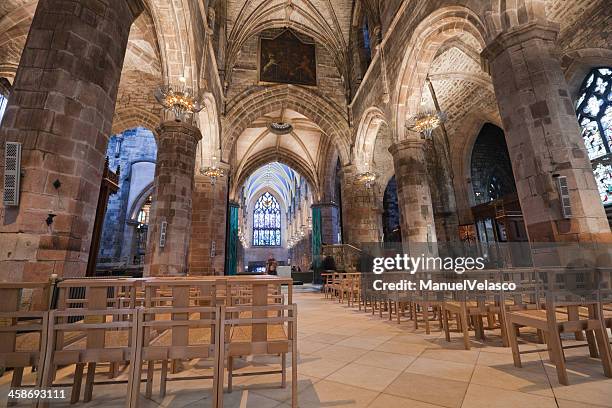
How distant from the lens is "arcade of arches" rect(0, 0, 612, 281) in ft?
10.9

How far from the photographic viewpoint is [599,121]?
8523 mm

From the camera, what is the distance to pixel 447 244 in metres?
12.7

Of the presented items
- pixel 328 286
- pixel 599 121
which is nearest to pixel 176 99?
pixel 328 286

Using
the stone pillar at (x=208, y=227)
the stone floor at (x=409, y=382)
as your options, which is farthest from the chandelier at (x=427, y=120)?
the stone pillar at (x=208, y=227)

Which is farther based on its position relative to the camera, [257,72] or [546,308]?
[257,72]

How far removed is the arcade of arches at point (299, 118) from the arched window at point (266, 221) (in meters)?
15.8

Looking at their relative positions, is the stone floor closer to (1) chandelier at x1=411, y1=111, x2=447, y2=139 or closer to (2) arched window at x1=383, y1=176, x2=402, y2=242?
(1) chandelier at x1=411, y1=111, x2=447, y2=139

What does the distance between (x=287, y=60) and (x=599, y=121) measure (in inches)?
479

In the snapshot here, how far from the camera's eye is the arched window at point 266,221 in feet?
112

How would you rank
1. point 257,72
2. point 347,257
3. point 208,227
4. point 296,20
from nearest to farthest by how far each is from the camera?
1. point 208,227
2. point 347,257
3. point 257,72
4. point 296,20

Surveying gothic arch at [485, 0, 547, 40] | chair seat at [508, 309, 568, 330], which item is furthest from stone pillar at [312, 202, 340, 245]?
chair seat at [508, 309, 568, 330]

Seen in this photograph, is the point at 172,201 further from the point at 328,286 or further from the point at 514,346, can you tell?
the point at 514,346

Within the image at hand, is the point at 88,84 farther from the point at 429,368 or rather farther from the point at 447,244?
the point at 447,244

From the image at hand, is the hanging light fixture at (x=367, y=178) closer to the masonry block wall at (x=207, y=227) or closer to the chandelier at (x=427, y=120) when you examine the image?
the chandelier at (x=427, y=120)
